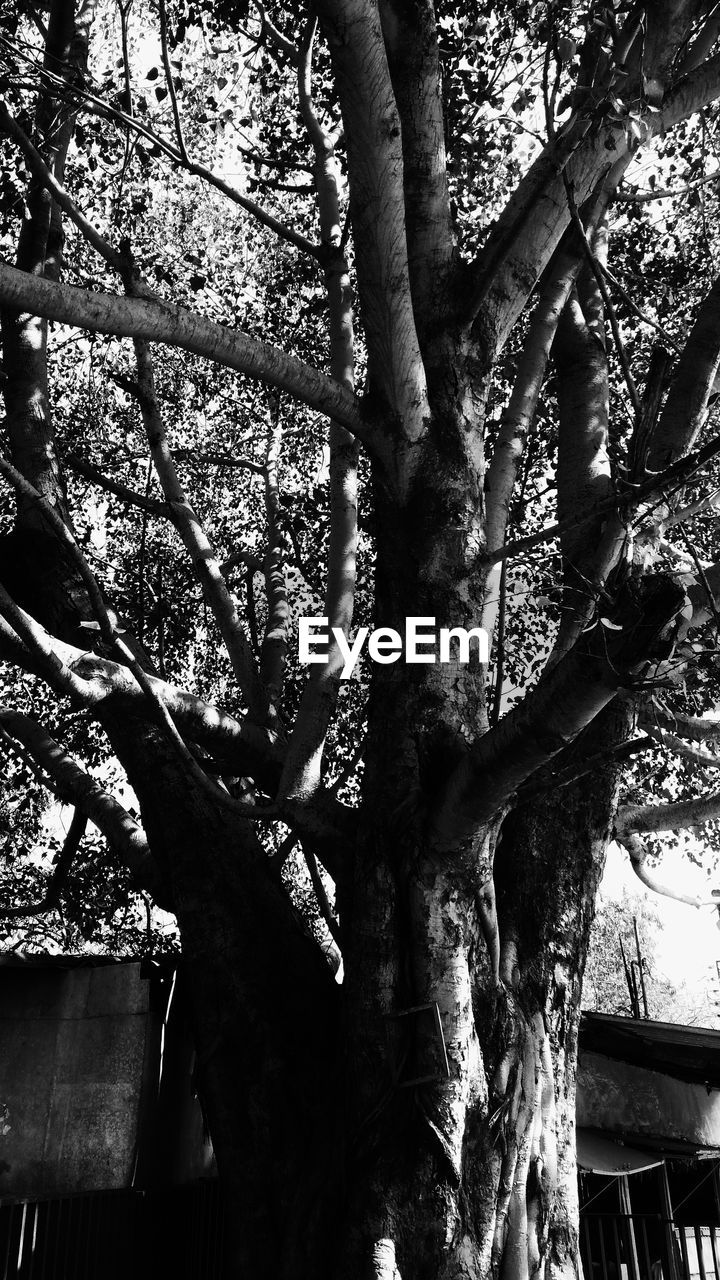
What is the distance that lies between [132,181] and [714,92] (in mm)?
4727

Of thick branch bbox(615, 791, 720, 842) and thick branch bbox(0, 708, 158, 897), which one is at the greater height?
thick branch bbox(0, 708, 158, 897)

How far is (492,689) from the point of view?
8820 millimetres

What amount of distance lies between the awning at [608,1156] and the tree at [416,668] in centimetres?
245

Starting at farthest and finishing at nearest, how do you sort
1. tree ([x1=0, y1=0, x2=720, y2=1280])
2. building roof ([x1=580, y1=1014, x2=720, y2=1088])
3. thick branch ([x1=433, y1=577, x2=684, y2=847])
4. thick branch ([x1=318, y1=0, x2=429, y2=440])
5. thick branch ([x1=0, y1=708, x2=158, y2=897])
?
building roof ([x1=580, y1=1014, x2=720, y2=1088]) < thick branch ([x1=0, y1=708, x2=158, y2=897]) < thick branch ([x1=318, y1=0, x2=429, y2=440]) < tree ([x1=0, y1=0, x2=720, y2=1280]) < thick branch ([x1=433, y1=577, x2=684, y2=847])

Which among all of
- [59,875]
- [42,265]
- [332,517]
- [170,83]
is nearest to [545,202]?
[332,517]

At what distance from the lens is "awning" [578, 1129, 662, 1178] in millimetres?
7389

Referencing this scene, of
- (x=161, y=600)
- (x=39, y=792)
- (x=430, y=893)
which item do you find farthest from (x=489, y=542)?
(x=39, y=792)

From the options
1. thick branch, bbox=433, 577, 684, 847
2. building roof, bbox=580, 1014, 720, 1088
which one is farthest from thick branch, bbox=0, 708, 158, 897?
building roof, bbox=580, 1014, 720, 1088

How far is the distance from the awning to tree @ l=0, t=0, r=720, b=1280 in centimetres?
245

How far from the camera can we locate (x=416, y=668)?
498cm

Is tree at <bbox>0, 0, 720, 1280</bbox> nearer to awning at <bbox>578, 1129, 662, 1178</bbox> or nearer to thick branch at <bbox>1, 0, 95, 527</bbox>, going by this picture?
thick branch at <bbox>1, 0, 95, 527</bbox>

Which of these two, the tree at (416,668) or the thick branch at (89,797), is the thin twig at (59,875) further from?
the tree at (416,668)

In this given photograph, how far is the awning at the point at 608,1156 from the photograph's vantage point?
7389 millimetres

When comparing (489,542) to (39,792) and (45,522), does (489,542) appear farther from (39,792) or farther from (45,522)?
(39,792)
